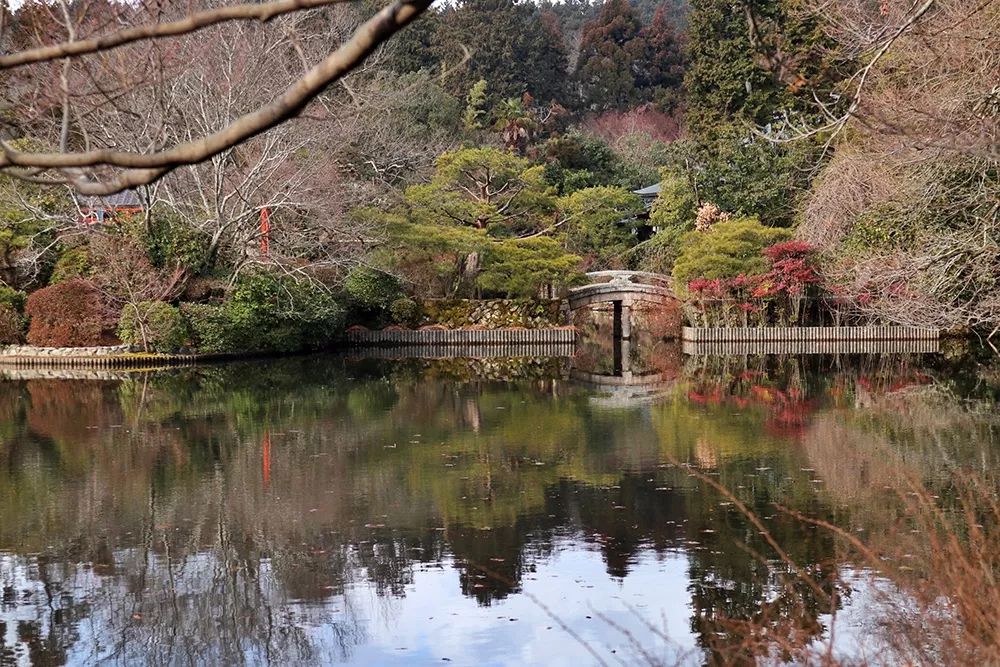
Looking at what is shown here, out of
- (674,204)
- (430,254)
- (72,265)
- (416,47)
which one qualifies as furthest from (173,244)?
(416,47)

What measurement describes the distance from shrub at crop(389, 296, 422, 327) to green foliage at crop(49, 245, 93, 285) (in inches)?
260

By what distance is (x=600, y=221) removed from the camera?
30703mm

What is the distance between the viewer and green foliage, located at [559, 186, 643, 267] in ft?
96.5

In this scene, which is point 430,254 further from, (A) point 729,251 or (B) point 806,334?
(B) point 806,334

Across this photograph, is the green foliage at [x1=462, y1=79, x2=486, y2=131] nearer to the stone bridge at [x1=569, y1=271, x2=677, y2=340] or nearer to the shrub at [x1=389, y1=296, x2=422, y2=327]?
the stone bridge at [x1=569, y1=271, x2=677, y2=340]

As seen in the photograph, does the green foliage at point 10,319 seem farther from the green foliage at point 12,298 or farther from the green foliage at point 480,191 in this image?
the green foliage at point 480,191

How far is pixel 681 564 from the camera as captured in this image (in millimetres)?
8258

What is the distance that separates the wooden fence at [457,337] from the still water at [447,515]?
25.4 feet

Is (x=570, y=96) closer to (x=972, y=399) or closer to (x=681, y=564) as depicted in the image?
(x=972, y=399)

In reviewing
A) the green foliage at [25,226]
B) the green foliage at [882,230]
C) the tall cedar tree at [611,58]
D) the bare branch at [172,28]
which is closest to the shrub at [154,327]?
the green foliage at [25,226]

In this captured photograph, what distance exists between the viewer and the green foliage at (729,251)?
82.6 ft

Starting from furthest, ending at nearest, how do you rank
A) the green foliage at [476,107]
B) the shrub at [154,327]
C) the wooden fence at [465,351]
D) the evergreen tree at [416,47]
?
the evergreen tree at [416,47]
the green foliage at [476,107]
the wooden fence at [465,351]
the shrub at [154,327]

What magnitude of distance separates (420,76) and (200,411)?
2132cm

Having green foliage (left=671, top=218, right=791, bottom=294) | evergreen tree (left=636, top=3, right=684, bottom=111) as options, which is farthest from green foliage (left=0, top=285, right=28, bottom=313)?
evergreen tree (left=636, top=3, right=684, bottom=111)
